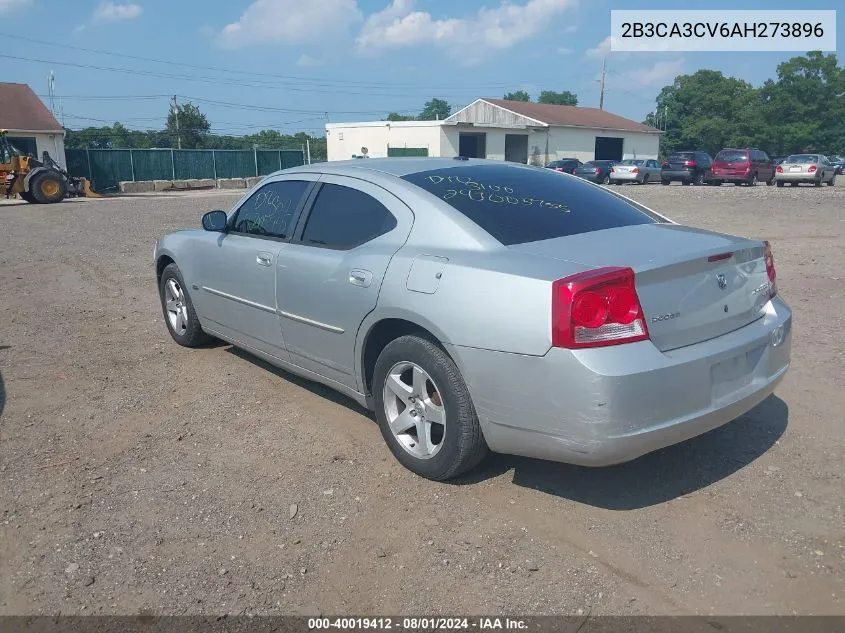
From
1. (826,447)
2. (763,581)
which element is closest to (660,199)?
(826,447)

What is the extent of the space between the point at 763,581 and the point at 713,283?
1.31 m

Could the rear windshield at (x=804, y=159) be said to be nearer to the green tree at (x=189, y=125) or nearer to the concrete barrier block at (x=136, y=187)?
the concrete barrier block at (x=136, y=187)

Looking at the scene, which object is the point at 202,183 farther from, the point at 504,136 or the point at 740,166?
the point at 740,166

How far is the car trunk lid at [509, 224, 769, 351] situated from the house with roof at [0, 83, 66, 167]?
1400 inches

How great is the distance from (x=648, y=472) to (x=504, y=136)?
49486mm

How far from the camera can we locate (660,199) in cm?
2306

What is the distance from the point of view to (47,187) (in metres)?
25.4

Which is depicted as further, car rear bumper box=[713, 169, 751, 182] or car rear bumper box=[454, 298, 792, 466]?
car rear bumper box=[713, 169, 751, 182]

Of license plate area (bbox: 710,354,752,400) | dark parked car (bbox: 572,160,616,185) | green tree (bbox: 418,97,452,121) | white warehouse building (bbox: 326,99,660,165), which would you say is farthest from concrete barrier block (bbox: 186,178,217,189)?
green tree (bbox: 418,97,452,121)

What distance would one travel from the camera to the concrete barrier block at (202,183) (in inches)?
1512

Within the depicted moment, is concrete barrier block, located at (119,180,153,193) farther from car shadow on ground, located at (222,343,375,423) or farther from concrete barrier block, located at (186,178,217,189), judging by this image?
car shadow on ground, located at (222,343,375,423)

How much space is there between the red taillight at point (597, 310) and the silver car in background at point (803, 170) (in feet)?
106

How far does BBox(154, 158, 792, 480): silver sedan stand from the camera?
119 inches

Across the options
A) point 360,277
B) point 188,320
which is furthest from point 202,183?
point 360,277
